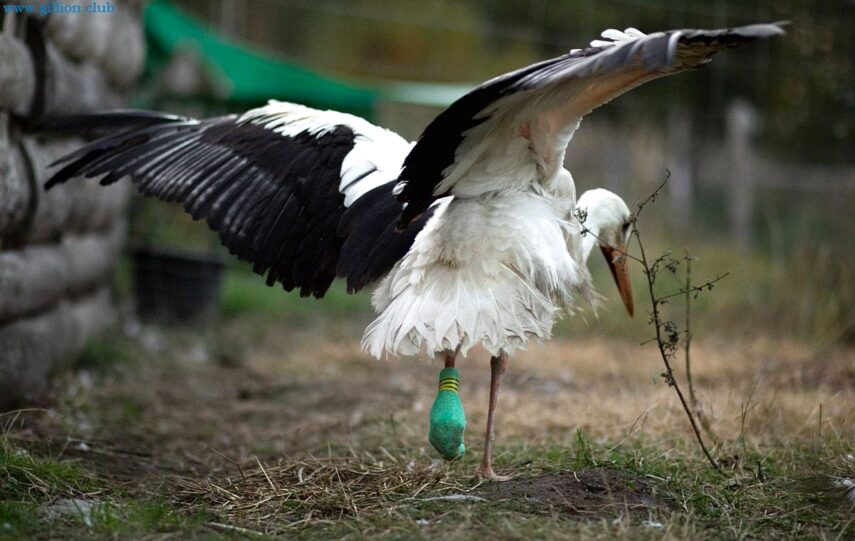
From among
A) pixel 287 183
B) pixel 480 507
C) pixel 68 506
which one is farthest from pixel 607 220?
pixel 68 506

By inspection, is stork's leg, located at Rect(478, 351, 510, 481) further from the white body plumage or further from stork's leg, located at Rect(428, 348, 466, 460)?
the white body plumage

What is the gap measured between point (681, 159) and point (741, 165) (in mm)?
698

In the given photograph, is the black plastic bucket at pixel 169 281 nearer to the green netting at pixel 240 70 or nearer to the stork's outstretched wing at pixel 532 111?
the green netting at pixel 240 70

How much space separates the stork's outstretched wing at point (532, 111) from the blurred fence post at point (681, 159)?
27.6ft

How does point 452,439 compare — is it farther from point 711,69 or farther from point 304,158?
point 711,69

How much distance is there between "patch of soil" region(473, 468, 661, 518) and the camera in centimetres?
318

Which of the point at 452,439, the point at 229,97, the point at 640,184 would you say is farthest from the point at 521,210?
the point at 640,184

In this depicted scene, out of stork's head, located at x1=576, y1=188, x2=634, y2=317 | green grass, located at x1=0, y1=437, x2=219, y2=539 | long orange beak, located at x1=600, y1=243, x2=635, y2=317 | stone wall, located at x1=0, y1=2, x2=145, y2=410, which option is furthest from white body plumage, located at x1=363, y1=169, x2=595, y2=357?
stone wall, located at x1=0, y1=2, x2=145, y2=410

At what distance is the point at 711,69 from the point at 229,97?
6129 mm

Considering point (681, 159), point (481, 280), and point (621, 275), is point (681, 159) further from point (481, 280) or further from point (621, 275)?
point (481, 280)

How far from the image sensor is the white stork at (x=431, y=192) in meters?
3.30

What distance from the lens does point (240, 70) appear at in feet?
32.4

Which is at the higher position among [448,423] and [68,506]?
[448,423]

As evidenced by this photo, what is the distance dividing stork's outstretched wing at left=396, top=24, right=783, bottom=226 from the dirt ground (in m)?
0.70
